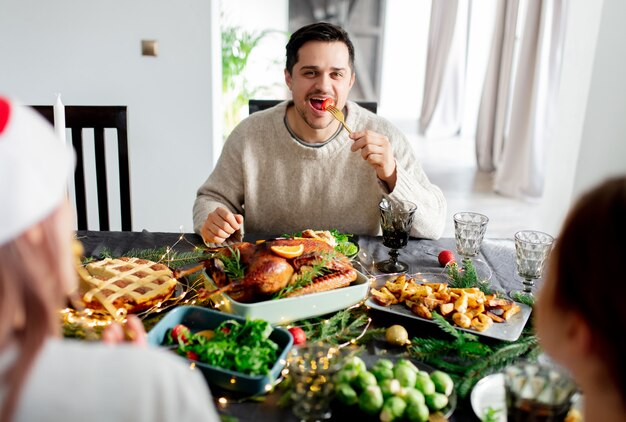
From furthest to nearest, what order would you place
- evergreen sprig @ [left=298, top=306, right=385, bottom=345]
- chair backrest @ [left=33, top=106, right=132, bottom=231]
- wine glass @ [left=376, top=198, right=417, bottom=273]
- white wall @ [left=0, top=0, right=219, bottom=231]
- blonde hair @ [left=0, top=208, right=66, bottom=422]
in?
white wall @ [left=0, top=0, right=219, bottom=231]
chair backrest @ [left=33, top=106, right=132, bottom=231]
wine glass @ [left=376, top=198, right=417, bottom=273]
evergreen sprig @ [left=298, top=306, right=385, bottom=345]
blonde hair @ [left=0, top=208, right=66, bottom=422]

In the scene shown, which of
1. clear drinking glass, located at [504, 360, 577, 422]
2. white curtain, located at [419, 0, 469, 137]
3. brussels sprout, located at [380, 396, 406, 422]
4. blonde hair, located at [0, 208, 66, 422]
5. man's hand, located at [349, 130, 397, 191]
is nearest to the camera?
blonde hair, located at [0, 208, 66, 422]

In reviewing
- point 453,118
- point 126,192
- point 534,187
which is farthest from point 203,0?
point 453,118

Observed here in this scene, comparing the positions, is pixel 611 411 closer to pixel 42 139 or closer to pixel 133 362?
pixel 133 362

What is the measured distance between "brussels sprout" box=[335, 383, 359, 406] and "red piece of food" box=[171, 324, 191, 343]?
0.30 m

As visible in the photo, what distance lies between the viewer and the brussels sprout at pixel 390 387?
96cm

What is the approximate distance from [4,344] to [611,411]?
0.62m

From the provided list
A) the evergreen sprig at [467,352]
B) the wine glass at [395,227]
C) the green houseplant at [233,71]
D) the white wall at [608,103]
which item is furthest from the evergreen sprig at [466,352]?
the green houseplant at [233,71]

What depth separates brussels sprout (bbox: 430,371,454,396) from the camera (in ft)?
3.27

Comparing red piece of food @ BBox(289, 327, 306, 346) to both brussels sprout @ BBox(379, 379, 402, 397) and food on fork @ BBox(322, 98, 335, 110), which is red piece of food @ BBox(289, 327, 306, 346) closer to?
brussels sprout @ BBox(379, 379, 402, 397)

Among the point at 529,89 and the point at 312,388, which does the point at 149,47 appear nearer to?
the point at 312,388

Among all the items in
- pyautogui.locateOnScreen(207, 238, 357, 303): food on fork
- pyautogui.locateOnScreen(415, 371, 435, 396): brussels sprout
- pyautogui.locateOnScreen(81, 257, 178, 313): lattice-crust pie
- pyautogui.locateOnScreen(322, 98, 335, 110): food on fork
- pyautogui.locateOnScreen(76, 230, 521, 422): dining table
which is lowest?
pyautogui.locateOnScreen(76, 230, 521, 422): dining table

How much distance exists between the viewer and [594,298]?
61 cm

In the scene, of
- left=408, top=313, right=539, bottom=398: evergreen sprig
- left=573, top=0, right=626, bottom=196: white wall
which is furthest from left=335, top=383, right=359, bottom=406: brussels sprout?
left=573, top=0, right=626, bottom=196: white wall

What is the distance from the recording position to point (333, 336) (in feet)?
3.96
